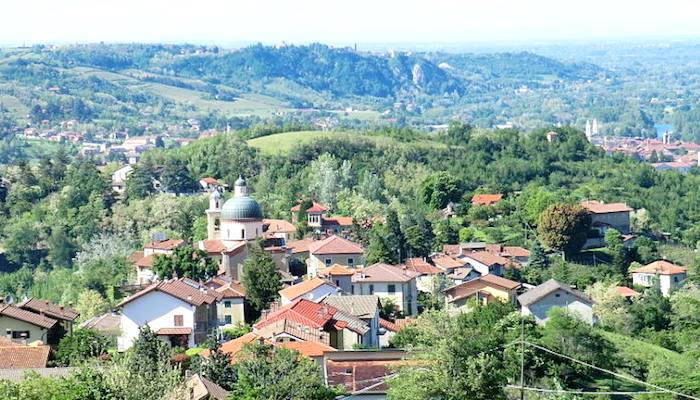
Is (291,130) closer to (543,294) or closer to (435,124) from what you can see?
(543,294)

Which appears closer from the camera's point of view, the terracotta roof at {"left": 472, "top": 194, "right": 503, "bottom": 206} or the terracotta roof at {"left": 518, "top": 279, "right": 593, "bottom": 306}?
the terracotta roof at {"left": 518, "top": 279, "right": 593, "bottom": 306}

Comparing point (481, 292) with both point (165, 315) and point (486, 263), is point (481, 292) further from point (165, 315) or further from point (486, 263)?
point (165, 315)

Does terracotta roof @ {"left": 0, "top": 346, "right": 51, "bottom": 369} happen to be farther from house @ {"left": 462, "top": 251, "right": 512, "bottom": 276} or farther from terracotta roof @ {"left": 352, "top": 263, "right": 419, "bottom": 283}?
house @ {"left": 462, "top": 251, "right": 512, "bottom": 276}

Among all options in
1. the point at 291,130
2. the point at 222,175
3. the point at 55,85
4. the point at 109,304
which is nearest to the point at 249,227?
the point at 109,304

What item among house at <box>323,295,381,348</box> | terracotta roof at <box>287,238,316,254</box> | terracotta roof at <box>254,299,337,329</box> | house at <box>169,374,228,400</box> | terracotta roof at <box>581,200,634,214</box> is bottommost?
terracotta roof at <box>581,200,634,214</box>

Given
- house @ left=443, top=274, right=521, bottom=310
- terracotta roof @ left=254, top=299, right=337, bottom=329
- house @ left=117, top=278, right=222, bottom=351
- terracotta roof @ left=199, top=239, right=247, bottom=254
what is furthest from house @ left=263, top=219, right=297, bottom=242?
terracotta roof @ left=254, top=299, right=337, bottom=329

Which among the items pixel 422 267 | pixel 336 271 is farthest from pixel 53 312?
pixel 422 267
